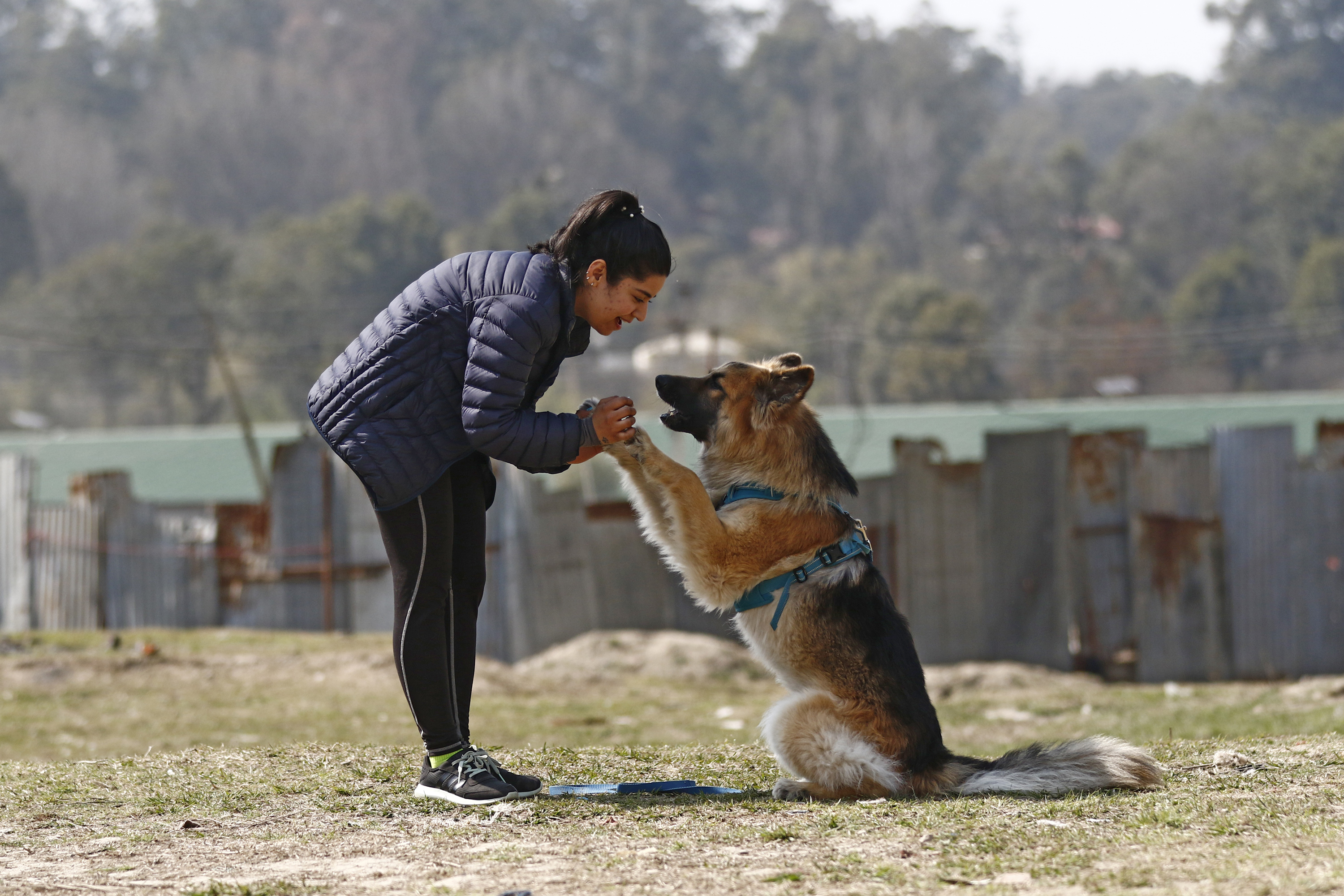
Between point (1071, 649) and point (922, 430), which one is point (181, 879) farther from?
point (922, 430)

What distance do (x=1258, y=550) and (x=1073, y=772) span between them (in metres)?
8.35

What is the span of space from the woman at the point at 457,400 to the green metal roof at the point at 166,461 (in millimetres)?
22966

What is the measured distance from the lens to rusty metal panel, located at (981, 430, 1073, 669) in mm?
11977

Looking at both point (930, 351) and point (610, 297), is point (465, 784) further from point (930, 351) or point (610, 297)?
point (930, 351)

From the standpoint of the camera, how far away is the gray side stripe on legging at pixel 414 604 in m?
4.47

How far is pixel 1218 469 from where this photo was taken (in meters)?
12.0

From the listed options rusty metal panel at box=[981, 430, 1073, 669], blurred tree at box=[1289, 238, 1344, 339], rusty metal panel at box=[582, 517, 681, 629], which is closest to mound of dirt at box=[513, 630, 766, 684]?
rusty metal panel at box=[582, 517, 681, 629]

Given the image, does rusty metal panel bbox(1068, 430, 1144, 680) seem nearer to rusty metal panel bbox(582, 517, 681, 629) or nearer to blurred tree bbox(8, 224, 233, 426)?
rusty metal panel bbox(582, 517, 681, 629)

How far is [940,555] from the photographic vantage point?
1238 centimetres

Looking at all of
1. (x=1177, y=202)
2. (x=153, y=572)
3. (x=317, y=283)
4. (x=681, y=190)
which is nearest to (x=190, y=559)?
(x=153, y=572)

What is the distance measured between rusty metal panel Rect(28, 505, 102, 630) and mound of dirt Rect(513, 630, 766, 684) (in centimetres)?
502

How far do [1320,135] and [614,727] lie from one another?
2712 inches

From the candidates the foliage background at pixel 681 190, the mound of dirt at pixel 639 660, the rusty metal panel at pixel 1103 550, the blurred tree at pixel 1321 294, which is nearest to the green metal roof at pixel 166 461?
the foliage background at pixel 681 190

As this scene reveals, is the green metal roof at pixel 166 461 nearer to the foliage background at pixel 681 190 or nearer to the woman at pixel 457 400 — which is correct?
the foliage background at pixel 681 190
